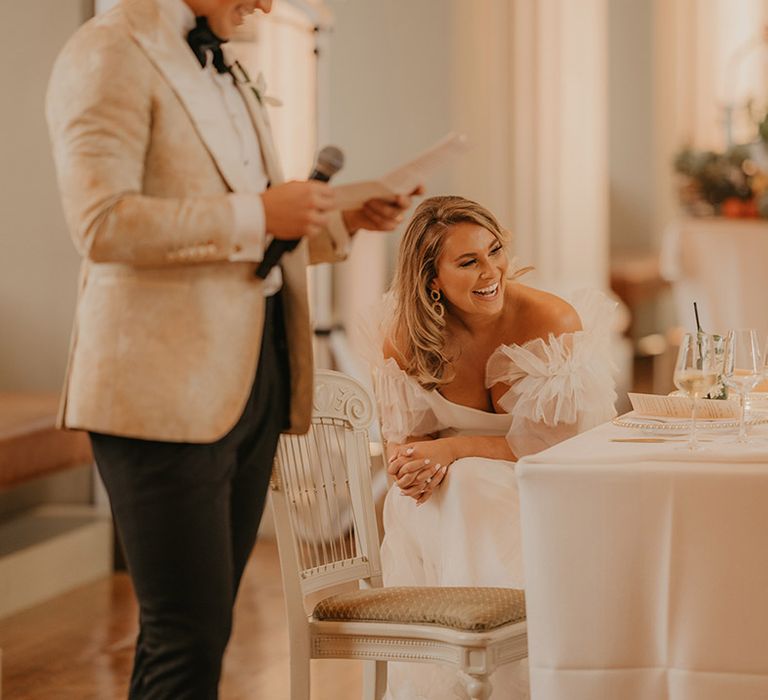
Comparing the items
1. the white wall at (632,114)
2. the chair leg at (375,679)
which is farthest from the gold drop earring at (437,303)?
the white wall at (632,114)

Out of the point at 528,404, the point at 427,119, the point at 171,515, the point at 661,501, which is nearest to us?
the point at 171,515

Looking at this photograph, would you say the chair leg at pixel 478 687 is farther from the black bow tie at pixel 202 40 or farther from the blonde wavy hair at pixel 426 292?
the black bow tie at pixel 202 40

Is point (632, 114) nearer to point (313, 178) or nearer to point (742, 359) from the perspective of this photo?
point (742, 359)

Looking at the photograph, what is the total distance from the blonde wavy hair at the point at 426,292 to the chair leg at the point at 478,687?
71cm

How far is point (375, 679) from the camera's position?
2.69 metres

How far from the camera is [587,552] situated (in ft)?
7.27

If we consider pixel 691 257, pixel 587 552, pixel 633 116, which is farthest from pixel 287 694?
pixel 633 116

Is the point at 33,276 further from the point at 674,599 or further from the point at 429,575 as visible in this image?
the point at 674,599

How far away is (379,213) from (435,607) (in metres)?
0.78

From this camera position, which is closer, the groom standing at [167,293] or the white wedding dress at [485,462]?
the groom standing at [167,293]

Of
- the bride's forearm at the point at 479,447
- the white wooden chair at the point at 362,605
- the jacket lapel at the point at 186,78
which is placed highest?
the jacket lapel at the point at 186,78

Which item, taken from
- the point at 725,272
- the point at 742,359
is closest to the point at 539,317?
the point at 742,359

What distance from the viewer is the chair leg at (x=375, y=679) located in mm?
2686

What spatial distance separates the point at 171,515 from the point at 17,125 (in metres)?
3.22
